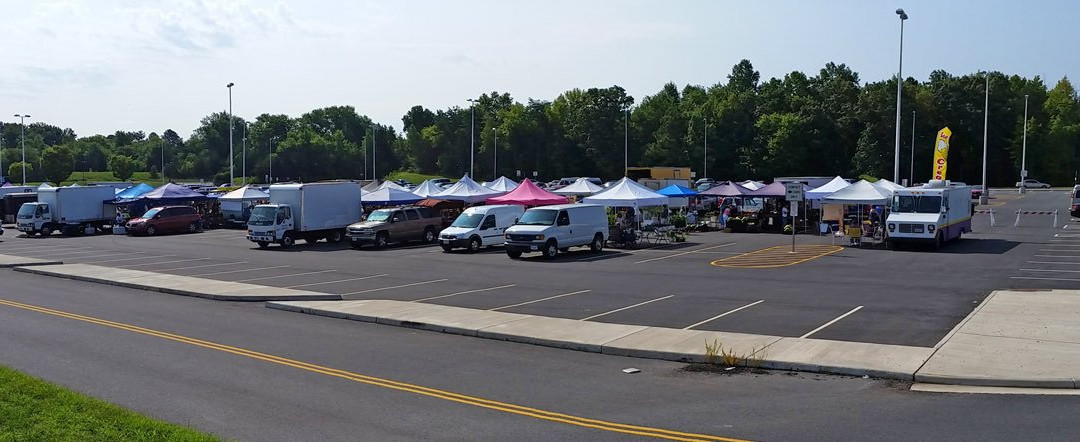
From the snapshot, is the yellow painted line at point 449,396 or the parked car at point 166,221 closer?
the yellow painted line at point 449,396

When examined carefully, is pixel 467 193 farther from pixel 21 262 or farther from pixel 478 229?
pixel 21 262

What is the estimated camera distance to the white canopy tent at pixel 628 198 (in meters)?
38.1

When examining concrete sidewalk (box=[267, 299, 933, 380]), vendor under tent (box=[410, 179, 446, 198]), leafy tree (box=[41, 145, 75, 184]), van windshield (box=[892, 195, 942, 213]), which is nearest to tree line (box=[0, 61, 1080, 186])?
leafy tree (box=[41, 145, 75, 184])

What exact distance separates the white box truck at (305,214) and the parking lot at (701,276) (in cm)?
82

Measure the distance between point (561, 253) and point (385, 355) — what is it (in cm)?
1978

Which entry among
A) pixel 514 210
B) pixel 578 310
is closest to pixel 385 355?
pixel 578 310

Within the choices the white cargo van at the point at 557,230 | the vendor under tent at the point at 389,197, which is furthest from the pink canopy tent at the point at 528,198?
the white cargo van at the point at 557,230

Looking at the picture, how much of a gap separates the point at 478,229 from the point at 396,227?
516cm

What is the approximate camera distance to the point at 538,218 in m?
31.9

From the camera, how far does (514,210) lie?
36.7 meters

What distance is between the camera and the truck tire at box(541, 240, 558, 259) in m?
30.6

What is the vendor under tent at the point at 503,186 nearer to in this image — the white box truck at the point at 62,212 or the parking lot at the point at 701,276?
the parking lot at the point at 701,276

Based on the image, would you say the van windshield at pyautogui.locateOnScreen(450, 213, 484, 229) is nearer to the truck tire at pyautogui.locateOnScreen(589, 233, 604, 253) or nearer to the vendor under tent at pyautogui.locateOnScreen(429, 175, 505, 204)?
the truck tire at pyautogui.locateOnScreen(589, 233, 604, 253)

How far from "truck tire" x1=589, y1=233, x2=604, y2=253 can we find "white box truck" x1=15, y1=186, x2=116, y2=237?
32.1 metres
